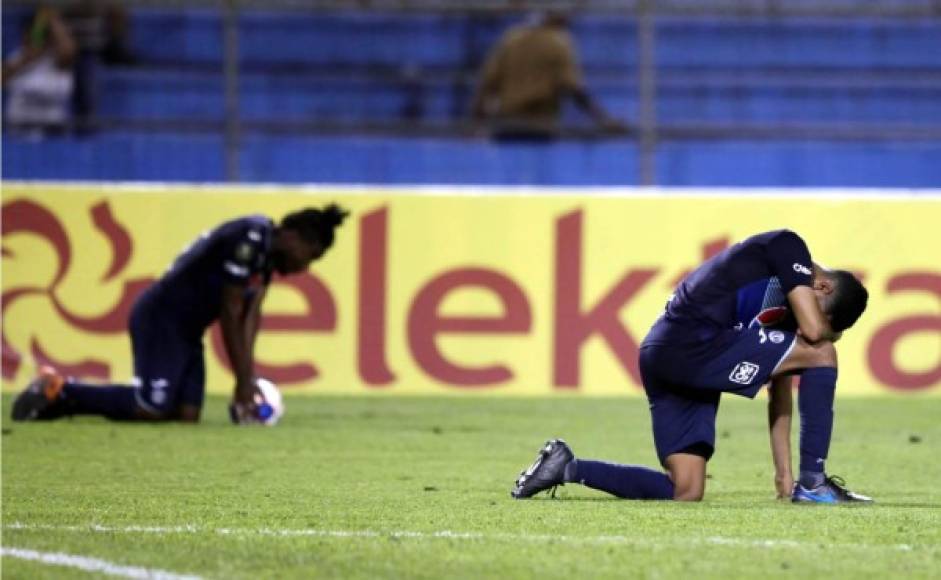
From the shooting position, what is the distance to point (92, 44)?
17484 millimetres

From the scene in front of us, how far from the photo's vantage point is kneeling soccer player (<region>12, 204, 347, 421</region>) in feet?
41.3

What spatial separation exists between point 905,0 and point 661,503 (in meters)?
10.5

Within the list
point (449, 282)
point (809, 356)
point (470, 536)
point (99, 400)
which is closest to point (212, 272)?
Result: point (99, 400)

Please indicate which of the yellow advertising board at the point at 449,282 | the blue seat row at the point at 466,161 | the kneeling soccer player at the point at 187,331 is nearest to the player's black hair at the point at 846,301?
the kneeling soccer player at the point at 187,331

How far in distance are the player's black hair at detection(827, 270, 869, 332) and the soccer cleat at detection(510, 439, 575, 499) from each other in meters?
1.24

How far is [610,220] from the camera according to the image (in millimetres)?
15375

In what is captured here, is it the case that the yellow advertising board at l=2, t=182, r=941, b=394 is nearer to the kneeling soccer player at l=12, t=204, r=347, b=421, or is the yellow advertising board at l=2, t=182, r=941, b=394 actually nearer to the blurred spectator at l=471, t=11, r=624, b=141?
the blurred spectator at l=471, t=11, r=624, b=141

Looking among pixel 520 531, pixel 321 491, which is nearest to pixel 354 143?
pixel 321 491

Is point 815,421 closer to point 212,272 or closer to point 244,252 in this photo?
point 244,252

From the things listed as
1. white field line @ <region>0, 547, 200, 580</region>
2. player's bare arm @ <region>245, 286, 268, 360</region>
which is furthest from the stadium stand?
white field line @ <region>0, 547, 200, 580</region>

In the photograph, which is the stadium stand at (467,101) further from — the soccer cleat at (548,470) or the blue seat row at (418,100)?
the soccer cleat at (548,470)

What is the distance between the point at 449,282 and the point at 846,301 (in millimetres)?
7060

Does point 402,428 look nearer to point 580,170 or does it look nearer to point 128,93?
point 580,170

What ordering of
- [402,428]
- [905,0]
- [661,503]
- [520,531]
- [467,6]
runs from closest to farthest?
1. [520,531]
2. [661,503]
3. [402,428]
4. [467,6]
5. [905,0]
